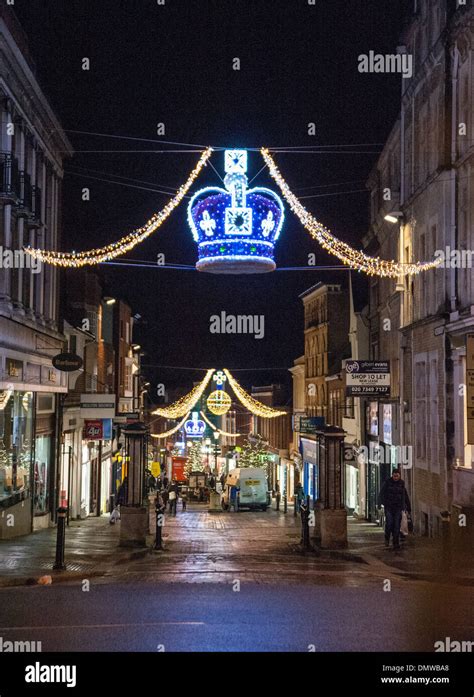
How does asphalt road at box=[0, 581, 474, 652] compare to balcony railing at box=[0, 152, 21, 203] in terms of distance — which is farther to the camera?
balcony railing at box=[0, 152, 21, 203]

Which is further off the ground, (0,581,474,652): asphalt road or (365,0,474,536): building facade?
(365,0,474,536): building facade

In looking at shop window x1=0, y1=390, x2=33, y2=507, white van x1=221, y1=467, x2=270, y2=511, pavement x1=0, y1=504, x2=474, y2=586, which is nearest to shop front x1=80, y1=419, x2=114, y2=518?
white van x1=221, y1=467, x2=270, y2=511

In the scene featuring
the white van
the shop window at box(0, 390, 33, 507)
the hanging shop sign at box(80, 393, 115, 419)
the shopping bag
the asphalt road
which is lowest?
the white van

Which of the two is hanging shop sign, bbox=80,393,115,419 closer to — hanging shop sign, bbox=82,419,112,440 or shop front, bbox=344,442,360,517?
hanging shop sign, bbox=82,419,112,440

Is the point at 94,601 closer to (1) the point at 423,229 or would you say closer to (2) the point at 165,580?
(2) the point at 165,580

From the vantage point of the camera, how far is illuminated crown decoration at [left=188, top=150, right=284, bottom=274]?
20.8 metres

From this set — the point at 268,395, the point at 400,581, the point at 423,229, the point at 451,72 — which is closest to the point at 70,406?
the point at 423,229

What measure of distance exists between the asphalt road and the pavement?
4.79ft

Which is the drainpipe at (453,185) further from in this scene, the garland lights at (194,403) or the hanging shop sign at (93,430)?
the garland lights at (194,403)

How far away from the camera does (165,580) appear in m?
15.2

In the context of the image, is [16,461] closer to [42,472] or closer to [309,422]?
[42,472]

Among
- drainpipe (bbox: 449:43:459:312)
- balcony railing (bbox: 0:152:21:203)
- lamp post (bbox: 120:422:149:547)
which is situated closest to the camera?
lamp post (bbox: 120:422:149:547)

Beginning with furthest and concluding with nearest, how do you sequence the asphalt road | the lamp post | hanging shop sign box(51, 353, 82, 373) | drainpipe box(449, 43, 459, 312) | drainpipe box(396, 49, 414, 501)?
drainpipe box(396, 49, 414, 501)
hanging shop sign box(51, 353, 82, 373)
drainpipe box(449, 43, 459, 312)
the lamp post
the asphalt road

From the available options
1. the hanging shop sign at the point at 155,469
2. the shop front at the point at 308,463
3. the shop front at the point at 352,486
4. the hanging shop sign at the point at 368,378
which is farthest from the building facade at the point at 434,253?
the shop front at the point at 308,463
